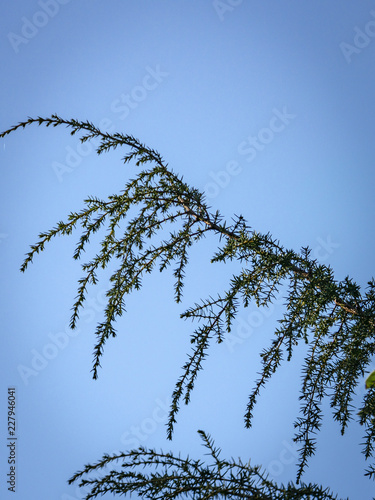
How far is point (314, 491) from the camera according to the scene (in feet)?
3.49

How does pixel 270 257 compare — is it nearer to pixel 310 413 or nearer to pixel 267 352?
pixel 267 352

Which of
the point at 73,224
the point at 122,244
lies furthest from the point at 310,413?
the point at 73,224

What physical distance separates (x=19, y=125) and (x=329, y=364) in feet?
3.60

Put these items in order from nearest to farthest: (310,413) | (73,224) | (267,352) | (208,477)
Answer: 1. (208,477)
2. (310,413)
3. (267,352)
4. (73,224)

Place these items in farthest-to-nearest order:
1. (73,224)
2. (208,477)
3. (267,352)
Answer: (73,224)
(267,352)
(208,477)

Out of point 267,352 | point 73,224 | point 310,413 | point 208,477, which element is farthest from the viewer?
point 73,224

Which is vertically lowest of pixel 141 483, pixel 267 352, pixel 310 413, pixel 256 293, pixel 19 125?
pixel 141 483

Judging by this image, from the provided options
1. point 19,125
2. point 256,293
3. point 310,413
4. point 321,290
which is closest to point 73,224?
point 19,125

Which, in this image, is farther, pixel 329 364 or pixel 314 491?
pixel 329 364

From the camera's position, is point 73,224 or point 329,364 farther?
point 73,224

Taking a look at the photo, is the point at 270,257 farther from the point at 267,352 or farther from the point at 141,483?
the point at 141,483

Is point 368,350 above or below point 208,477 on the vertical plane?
above

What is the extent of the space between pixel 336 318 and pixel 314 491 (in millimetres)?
486

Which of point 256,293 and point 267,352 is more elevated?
point 256,293
